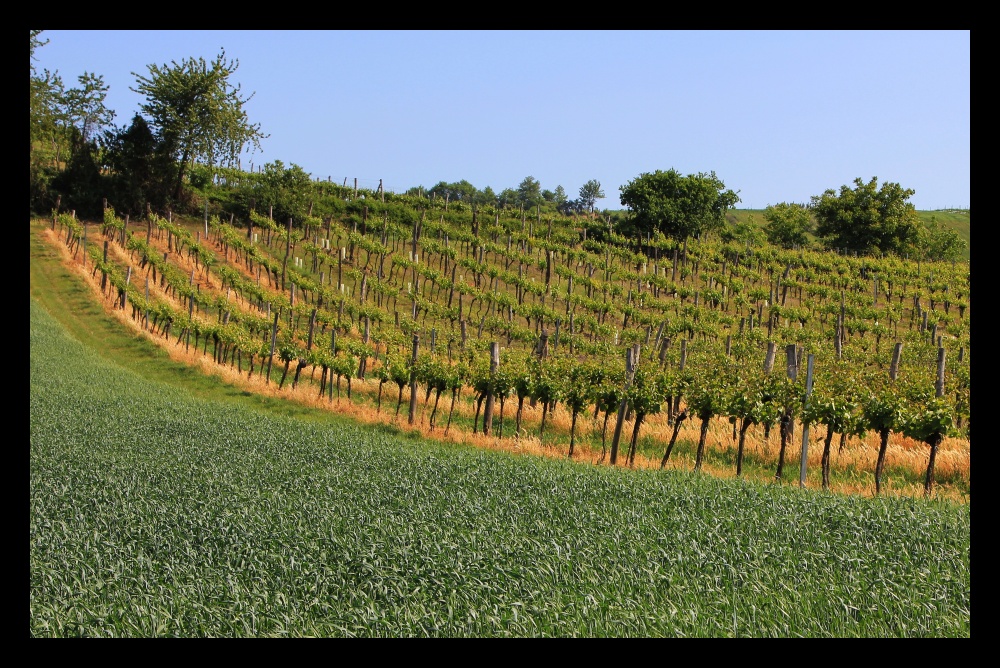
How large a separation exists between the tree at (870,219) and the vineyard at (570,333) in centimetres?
858

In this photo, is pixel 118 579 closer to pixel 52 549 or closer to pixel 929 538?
pixel 52 549

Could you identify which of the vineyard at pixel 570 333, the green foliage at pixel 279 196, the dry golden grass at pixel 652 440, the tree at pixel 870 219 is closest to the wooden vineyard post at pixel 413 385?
the vineyard at pixel 570 333

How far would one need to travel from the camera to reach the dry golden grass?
16.3 meters

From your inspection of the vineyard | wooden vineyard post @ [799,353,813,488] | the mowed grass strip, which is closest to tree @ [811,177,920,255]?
the vineyard

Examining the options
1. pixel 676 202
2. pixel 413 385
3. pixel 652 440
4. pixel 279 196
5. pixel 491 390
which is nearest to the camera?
pixel 652 440

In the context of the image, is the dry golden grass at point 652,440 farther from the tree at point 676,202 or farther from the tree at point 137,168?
the tree at point 676,202

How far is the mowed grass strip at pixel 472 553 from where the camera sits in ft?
21.7

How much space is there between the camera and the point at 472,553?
8.38m

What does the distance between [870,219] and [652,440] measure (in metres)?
49.6

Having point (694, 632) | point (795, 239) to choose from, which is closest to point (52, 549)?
point (694, 632)

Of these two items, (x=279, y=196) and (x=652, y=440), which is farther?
(x=279, y=196)

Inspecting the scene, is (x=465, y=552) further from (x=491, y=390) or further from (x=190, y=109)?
(x=190, y=109)

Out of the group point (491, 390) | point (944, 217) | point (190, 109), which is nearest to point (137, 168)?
point (190, 109)

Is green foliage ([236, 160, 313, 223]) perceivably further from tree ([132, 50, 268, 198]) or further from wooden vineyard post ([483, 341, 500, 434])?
wooden vineyard post ([483, 341, 500, 434])
